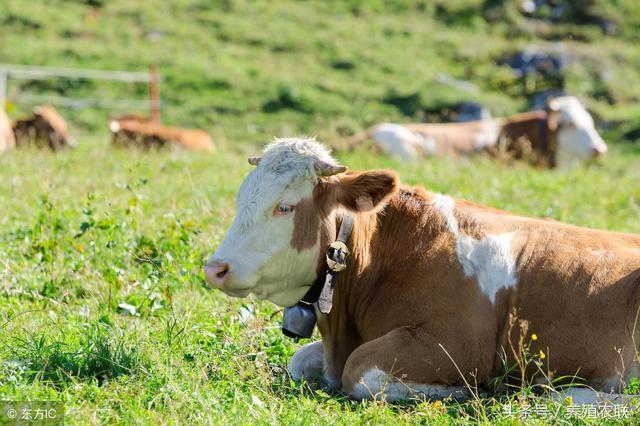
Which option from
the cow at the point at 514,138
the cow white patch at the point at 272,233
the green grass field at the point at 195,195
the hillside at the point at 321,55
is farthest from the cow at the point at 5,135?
the cow white patch at the point at 272,233

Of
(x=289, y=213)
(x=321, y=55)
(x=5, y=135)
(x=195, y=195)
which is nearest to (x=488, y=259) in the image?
(x=289, y=213)

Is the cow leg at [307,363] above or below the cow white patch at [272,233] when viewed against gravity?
below

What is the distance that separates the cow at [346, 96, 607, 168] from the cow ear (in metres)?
10.5

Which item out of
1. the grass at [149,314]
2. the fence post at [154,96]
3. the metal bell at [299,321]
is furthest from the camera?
the fence post at [154,96]

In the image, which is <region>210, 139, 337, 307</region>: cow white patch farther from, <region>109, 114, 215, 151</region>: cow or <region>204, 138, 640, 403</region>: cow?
<region>109, 114, 215, 151</region>: cow

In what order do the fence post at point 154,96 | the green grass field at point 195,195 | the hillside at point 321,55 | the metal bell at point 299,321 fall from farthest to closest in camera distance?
the hillside at point 321,55, the fence post at point 154,96, the metal bell at point 299,321, the green grass field at point 195,195

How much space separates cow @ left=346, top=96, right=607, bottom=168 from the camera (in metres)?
16.3

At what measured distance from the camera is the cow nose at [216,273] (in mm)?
5059

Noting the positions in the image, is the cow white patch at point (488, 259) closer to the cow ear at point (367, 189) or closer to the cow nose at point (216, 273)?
the cow ear at point (367, 189)

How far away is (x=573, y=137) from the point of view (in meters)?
17.4

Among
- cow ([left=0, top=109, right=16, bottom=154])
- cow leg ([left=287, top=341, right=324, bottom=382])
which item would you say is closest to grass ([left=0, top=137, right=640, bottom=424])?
cow leg ([left=287, top=341, right=324, bottom=382])

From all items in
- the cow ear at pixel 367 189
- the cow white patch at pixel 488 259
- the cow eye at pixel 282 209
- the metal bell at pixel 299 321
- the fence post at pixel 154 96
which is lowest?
the fence post at pixel 154 96

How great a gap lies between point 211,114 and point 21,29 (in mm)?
8953

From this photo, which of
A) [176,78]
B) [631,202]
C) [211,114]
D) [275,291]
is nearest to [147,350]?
[275,291]
